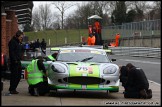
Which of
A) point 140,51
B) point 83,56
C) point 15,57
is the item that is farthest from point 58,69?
point 140,51

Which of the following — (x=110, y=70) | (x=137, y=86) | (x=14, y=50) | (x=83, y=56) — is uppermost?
(x=14, y=50)

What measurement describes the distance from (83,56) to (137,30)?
4036 cm

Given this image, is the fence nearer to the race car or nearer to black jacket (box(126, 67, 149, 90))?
black jacket (box(126, 67, 149, 90))

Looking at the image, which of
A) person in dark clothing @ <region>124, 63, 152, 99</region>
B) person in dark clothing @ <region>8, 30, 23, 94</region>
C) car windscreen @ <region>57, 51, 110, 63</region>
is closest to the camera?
person in dark clothing @ <region>8, 30, 23, 94</region>

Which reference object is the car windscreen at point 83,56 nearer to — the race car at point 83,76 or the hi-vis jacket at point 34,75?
the race car at point 83,76

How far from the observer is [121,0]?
7750cm

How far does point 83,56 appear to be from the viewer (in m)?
Result: 11.5

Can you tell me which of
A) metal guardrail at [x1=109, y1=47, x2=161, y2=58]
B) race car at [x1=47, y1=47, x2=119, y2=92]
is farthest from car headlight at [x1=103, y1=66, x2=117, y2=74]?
metal guardrail at [x1=109, y1=47, x2=161, y2=58]

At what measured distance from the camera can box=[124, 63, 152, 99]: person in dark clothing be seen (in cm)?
1085

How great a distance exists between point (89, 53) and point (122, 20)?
69.2m

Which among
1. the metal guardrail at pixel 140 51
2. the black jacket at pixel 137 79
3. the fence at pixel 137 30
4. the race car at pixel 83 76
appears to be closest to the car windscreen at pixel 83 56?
the race car at pixel 83 76

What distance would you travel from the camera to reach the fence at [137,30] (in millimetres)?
47713

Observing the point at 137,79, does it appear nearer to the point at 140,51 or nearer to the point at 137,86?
the point at 137,86

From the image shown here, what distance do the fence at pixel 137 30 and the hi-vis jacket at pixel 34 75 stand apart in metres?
37.0
